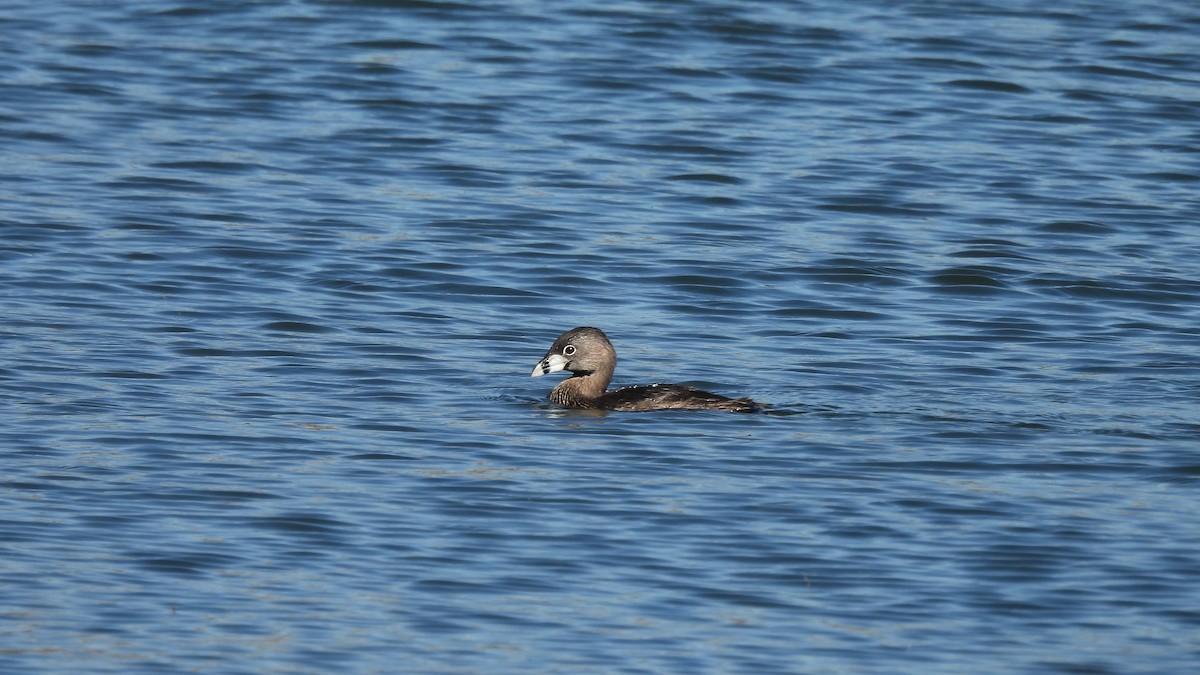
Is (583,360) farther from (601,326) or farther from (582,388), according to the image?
(601,326)

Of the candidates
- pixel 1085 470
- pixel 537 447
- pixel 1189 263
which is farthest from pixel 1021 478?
pixel 1189 263

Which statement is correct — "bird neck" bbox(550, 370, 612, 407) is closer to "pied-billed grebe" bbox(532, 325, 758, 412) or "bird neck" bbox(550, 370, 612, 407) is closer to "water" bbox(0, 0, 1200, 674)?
"pied-billed grebe" bbox(532, 325, 758, 412)

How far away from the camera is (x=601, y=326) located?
14.8m

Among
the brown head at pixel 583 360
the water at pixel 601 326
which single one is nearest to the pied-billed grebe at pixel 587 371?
the brown head at pixel 583 360

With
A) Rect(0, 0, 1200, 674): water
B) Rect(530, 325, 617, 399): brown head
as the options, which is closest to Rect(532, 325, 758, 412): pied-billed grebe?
Rect(530, 325, 617, 399): brown head

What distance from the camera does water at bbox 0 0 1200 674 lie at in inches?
351

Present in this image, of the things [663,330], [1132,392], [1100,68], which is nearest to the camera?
[1132,392]

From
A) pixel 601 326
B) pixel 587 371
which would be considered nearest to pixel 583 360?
pixel 587 371

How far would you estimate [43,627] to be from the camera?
27.9ft

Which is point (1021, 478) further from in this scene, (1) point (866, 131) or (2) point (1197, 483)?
(1) point (866, 131)

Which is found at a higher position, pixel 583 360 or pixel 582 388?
pixel 583 360

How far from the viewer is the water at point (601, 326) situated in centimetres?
891

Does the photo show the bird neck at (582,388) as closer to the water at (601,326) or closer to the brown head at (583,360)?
the brown head at (583,360)

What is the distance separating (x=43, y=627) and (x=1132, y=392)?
7061 millimetres
